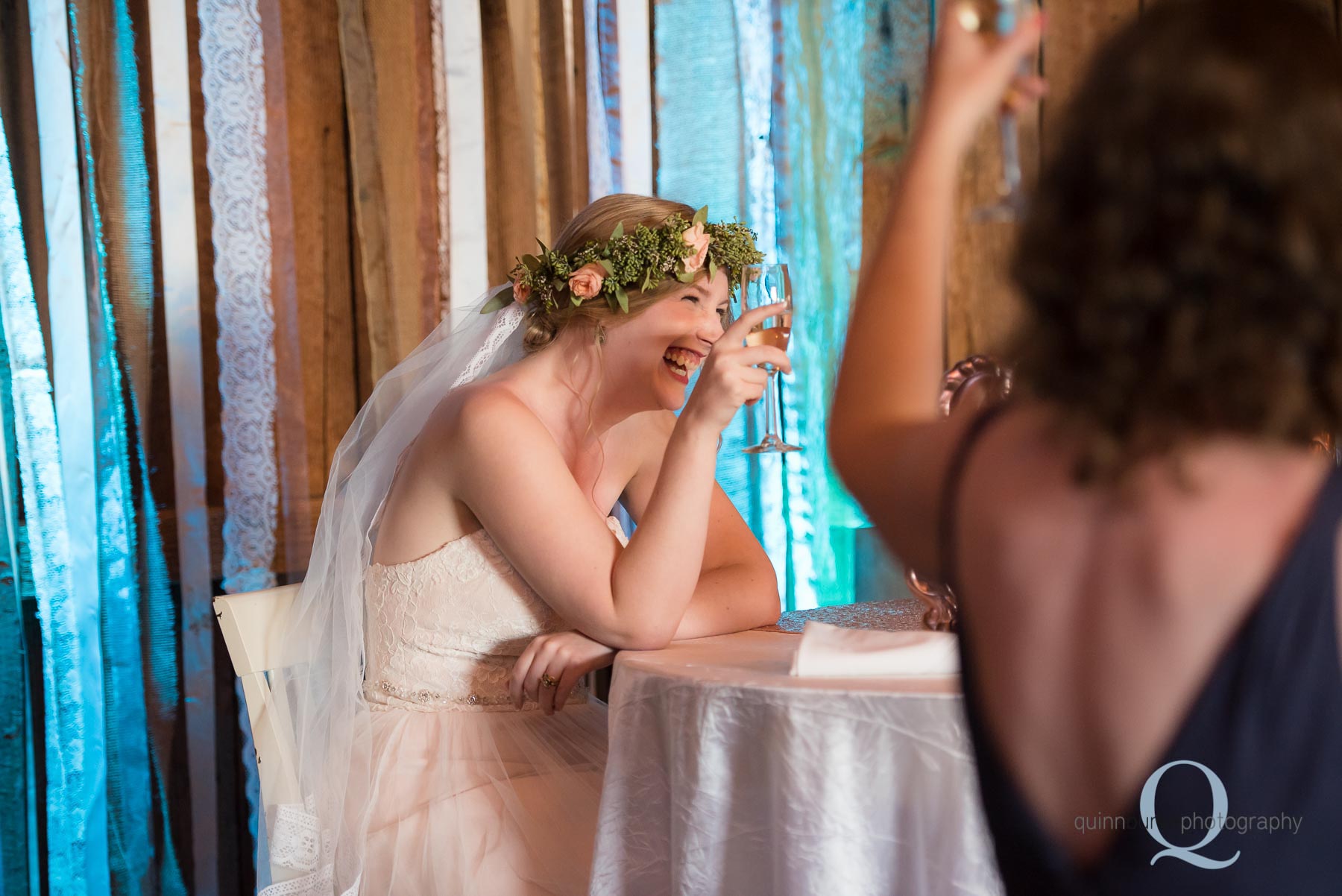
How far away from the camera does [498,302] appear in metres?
2.32

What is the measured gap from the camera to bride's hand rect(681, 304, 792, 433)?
1681 mm

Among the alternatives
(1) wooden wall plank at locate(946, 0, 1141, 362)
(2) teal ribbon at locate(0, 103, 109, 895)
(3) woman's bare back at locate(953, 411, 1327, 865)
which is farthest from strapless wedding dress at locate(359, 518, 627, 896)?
(1) wooden wall plank at locate(946, 0, 1141, 362)

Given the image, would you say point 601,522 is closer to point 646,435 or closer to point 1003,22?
point 646,435

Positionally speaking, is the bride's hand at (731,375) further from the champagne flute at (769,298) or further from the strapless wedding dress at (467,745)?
the strapless wedding dress at (467,745)

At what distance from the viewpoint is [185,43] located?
2.90m

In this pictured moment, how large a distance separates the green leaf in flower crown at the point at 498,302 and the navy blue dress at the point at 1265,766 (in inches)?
70.6

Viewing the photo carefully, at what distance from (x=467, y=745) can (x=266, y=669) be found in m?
0.43

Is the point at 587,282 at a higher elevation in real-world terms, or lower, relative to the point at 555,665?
higher

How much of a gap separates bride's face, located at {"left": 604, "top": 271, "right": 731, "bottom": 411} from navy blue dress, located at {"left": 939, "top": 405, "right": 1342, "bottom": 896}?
146 centimetres

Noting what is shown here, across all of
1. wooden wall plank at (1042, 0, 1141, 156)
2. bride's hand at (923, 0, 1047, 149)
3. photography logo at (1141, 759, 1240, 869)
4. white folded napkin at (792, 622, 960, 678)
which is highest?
wooden wall plank at (1042, 0, 1141, 156)

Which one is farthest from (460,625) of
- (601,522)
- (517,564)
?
(601,522)

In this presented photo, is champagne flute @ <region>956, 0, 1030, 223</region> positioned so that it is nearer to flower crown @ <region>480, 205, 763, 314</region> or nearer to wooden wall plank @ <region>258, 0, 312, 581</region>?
flower crown @ <region>480, 205, 763, 314</region>

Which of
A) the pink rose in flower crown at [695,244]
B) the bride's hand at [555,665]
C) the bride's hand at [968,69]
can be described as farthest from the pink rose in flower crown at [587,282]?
the bride's hand at [968,69]

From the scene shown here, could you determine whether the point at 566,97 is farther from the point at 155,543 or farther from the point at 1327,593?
the point at 1327,593
